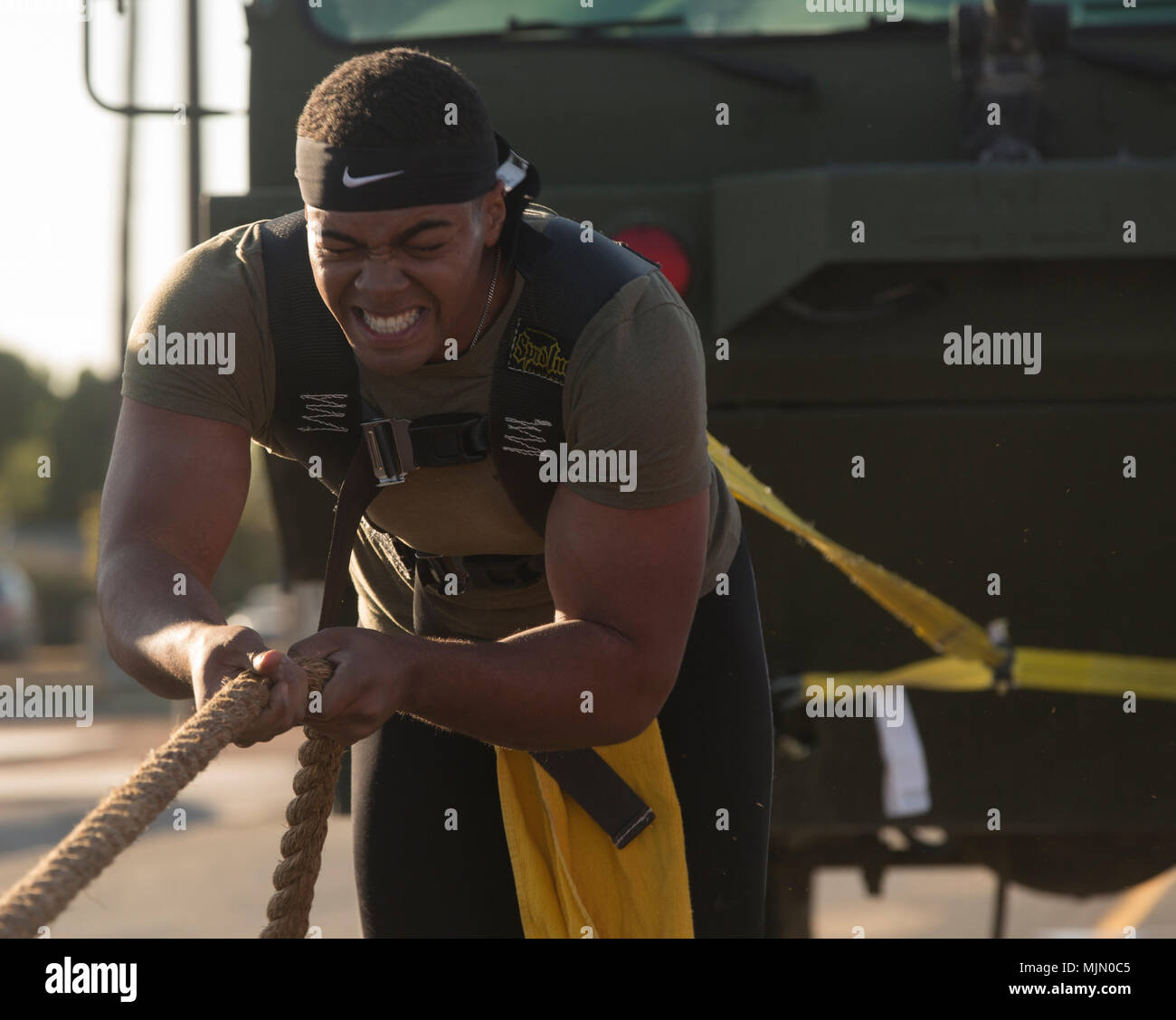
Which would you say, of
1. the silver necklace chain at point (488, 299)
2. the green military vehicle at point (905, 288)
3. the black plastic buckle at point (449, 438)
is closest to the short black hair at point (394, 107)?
the silver necklace chain at point (488, 299)

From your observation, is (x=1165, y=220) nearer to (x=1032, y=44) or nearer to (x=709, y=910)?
(x=1032, y=44)

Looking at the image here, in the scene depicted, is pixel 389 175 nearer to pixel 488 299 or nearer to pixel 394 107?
pixel 394 107

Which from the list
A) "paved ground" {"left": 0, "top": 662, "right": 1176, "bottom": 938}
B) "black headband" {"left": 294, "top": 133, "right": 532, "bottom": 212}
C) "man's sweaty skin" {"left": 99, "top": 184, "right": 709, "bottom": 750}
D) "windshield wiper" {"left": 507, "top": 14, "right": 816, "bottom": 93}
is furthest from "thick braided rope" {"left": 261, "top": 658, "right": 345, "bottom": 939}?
"paved ground" {"left": 0, "top": 662, "right": 1176, "bottom": 938}

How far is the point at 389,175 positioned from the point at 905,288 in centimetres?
130

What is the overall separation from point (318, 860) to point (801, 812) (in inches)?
60.4

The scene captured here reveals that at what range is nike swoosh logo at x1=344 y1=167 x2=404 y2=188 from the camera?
216cm

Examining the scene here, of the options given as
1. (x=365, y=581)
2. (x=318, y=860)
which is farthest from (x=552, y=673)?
(x=365, y=581)

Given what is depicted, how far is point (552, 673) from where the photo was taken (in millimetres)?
2184

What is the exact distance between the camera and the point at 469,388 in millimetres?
2395

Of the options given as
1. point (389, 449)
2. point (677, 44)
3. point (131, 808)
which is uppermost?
point (677, 44)

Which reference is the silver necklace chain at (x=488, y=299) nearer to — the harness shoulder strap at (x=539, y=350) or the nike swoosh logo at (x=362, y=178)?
the harness shoulder strap at (x=539, y=350)

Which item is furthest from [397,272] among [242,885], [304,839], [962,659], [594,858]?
[242,885]

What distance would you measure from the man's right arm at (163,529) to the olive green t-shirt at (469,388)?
4 centimetres

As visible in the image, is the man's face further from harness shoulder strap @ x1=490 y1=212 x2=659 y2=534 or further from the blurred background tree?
the blurred background tree
